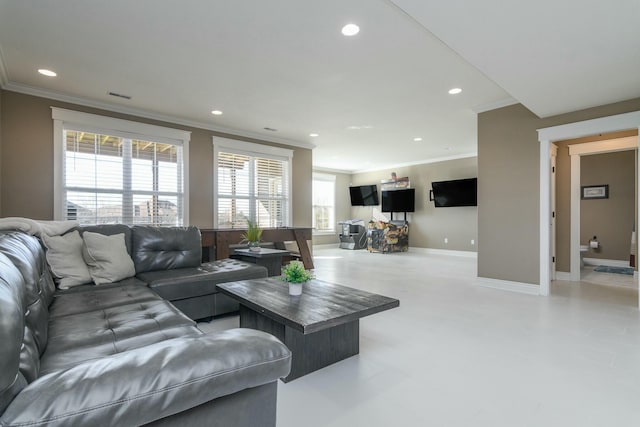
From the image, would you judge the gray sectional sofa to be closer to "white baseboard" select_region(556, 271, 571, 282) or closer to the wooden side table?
the wooden side table

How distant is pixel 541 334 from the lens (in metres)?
2.72

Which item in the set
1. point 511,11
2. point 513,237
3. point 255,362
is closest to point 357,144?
point 513,237

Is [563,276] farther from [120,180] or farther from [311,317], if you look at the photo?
[120,180]

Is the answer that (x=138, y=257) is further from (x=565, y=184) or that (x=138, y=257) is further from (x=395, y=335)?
(x=565, y=184)

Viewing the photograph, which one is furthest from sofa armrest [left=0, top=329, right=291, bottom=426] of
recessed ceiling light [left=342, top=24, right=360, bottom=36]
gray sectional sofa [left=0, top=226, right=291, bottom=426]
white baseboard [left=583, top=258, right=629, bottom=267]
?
white baseboard [left=583, top=258, right=629, bottom=267]

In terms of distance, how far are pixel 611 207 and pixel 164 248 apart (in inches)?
340

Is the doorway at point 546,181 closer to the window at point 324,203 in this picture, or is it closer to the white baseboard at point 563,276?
the white baseboard at point 563,276

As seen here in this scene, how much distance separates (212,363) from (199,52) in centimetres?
299

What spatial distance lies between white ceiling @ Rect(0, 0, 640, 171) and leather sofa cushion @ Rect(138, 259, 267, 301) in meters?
2.13

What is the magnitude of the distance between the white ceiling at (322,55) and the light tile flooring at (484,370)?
2.35 metres

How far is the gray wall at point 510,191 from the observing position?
13.5 ft

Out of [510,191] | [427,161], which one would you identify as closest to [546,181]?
[510,191]

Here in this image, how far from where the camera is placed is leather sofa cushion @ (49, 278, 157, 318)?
6.48ft

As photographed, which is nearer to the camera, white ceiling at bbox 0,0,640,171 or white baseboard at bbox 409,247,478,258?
white ceiling at bbox 0,0,640,171
